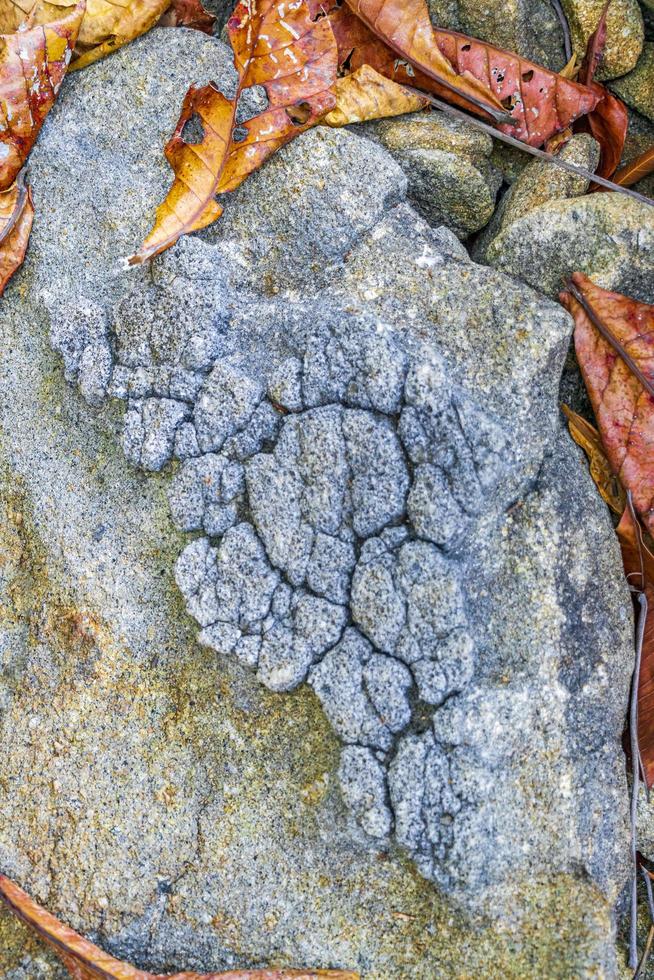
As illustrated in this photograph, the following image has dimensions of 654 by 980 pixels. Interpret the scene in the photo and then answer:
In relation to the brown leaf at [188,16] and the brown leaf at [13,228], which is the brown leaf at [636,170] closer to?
the brown leaf at [188,16]

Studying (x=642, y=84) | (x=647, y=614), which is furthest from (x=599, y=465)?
(x=642, y=84)

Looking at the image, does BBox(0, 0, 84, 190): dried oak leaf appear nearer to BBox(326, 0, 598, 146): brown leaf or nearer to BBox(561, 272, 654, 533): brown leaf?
BBox(326, 0, 598, 146): brown leaf

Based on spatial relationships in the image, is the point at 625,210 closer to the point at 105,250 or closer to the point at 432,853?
the point at 105,250

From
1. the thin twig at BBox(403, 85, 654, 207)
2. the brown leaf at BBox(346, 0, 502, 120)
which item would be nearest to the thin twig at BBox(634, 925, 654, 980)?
the thin twig at BBox(403, 85, 654, 207)

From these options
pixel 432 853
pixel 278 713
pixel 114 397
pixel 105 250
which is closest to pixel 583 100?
pixel 105 250

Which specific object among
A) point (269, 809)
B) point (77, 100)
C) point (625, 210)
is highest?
point (77, 100)

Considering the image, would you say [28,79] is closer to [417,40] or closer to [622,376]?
[417,40]
